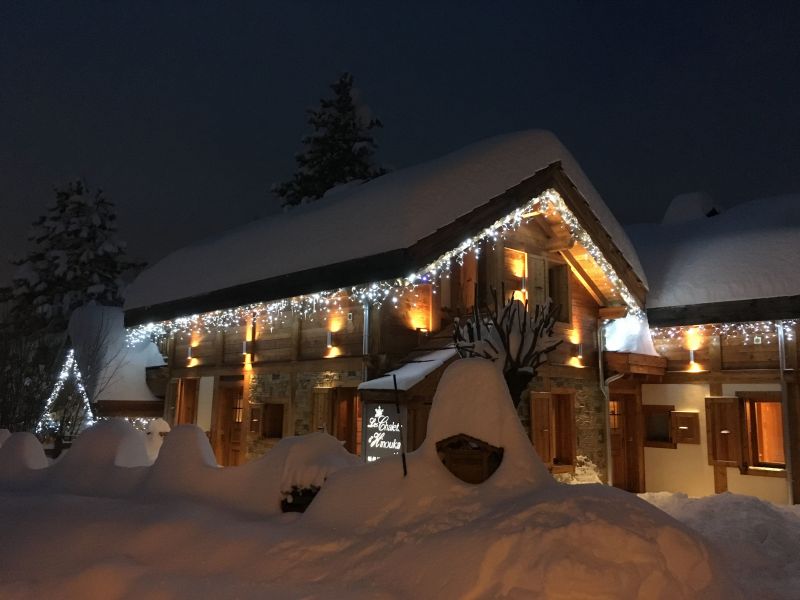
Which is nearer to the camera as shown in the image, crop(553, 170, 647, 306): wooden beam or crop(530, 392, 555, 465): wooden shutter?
crop(530, 392, 555, 465): wooden shutter

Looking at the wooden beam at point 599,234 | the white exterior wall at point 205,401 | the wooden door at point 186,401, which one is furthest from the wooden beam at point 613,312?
the wooden door at point 186,401

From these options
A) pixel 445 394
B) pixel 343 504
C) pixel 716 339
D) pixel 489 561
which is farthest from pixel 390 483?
pixel 716 339

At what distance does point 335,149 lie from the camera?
30656 millimetres

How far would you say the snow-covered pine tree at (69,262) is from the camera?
2914 centimetres

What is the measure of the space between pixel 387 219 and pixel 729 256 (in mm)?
8378

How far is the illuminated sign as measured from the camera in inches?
421

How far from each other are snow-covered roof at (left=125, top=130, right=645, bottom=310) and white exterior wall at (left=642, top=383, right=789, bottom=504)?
2734mm

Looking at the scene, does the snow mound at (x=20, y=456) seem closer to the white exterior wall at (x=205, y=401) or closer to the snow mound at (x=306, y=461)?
the snow mound at (x=306, y=461)

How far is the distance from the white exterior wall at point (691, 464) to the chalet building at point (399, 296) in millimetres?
1033

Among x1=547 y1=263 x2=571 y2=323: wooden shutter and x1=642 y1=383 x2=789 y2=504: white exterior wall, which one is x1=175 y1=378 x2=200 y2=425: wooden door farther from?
x1=642 y1=383 x2=789 y2=504: white exterior wall

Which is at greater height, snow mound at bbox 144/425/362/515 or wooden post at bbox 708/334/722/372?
wooden post at bbox 708/334/722/372

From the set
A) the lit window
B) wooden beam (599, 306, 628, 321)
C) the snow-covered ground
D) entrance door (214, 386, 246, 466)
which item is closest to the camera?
the snow-covered ground

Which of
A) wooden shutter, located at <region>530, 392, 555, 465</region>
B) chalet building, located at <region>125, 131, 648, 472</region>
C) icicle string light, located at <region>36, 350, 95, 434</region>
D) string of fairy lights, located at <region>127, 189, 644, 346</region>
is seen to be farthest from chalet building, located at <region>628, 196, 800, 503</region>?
icicle string light, located at <region>36, 350, 95, 434</region>

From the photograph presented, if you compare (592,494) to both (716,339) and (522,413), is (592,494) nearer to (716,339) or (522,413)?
(522,413)
